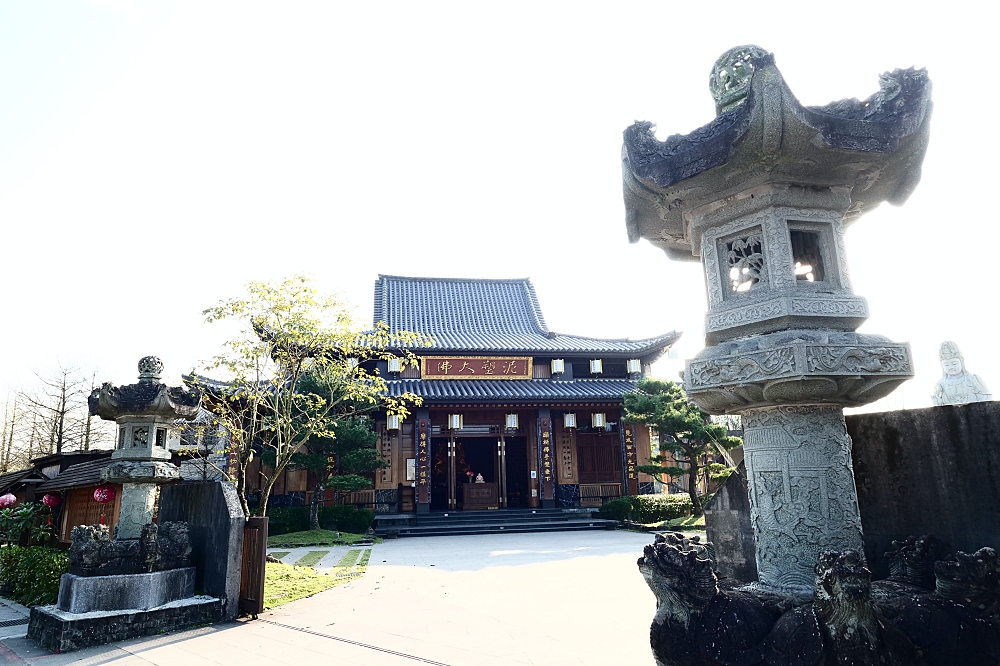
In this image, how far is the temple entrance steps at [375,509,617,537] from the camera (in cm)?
1894

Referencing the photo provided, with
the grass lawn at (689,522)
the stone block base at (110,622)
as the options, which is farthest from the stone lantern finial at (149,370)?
the grass lawn at (689,522)

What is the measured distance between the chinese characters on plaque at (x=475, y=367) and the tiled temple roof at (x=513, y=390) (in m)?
0.25

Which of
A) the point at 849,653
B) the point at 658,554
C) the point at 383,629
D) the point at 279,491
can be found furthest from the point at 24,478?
the point at 849,653

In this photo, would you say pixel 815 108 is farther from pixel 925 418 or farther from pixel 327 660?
pixel 327 660

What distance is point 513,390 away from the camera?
2245cm

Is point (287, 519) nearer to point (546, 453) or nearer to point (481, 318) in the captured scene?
point (546, 453)

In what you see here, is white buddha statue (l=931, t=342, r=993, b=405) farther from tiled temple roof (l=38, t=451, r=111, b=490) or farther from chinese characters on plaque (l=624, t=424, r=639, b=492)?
chinese characters on plaque (l=624, t=424, r=639, b=492)

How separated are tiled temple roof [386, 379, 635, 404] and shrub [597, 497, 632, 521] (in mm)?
3858

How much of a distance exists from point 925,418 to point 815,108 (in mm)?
2210

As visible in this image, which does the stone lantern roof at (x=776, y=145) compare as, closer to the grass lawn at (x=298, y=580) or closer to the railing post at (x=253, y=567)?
the railing post at (x=253, y=567)

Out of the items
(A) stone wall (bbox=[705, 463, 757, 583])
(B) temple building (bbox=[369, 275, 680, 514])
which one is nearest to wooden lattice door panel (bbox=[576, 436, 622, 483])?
(B) temple building (bbox=[369, 275, 680, 514])

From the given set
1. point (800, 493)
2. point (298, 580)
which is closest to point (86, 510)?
point (298, 580)

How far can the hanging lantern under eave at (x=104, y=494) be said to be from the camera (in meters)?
9.55

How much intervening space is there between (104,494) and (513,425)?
14522 mm
